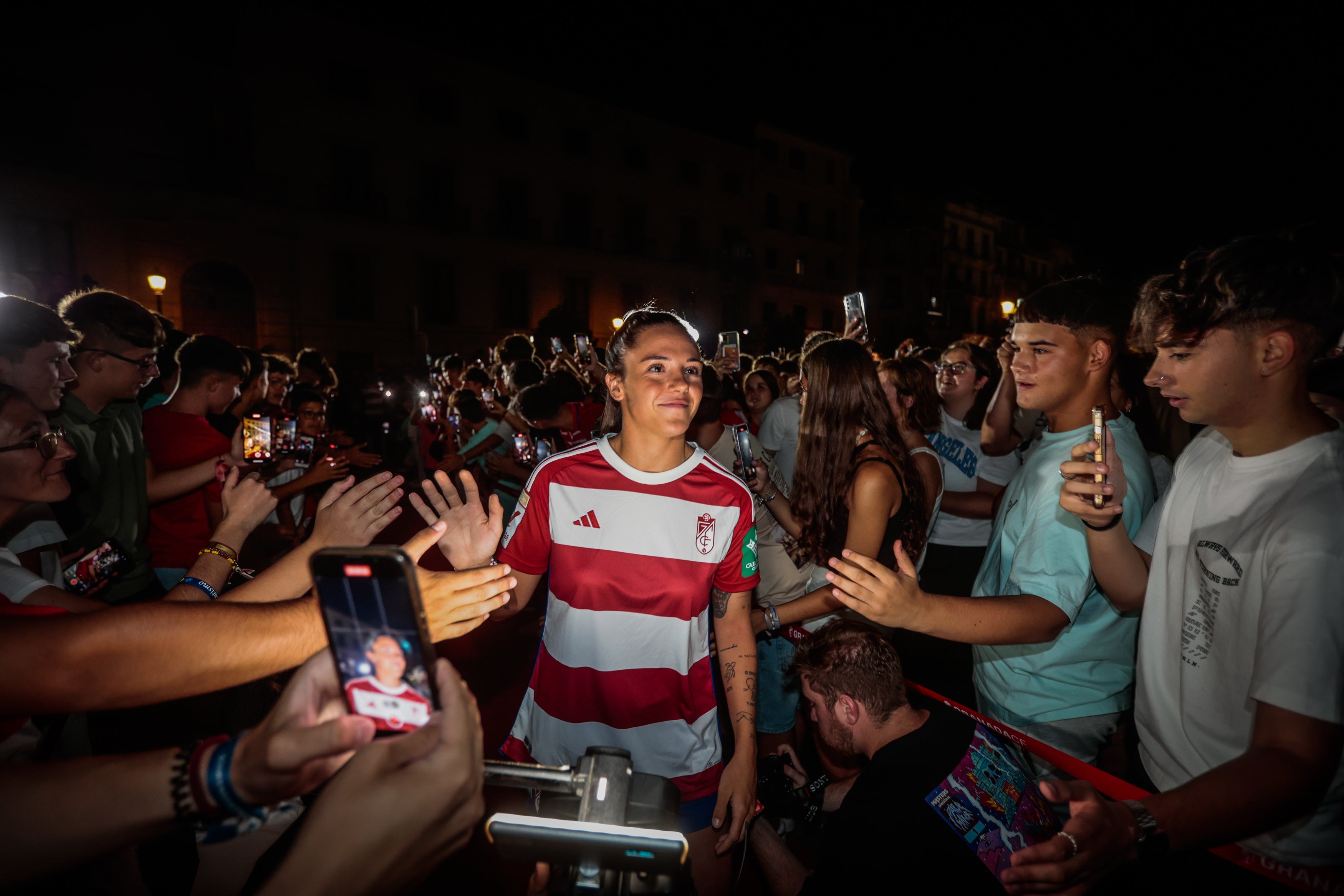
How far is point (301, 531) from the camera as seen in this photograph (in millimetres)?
5562

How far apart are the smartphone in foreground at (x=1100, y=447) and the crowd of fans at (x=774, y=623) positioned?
22mm

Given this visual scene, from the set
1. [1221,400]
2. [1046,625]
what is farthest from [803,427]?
[1221,400]

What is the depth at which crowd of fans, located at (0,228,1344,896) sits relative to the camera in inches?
45.3

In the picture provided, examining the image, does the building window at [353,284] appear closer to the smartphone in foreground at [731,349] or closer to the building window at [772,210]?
the smartphone in foreground at [731,349]

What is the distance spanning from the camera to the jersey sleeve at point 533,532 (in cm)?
227

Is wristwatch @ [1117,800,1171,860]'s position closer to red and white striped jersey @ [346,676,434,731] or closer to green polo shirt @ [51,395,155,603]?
red and white striped jersey @ [346,676,434,731]

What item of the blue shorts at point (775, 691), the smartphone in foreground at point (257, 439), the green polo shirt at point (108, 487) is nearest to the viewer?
the green polo shirt at point (108, 487)

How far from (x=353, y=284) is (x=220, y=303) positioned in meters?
4.03

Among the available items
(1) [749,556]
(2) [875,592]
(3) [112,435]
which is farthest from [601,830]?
(3) [112,435]

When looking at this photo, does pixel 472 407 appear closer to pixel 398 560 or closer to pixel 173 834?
pixel 173 834

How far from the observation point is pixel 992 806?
74.3 inches

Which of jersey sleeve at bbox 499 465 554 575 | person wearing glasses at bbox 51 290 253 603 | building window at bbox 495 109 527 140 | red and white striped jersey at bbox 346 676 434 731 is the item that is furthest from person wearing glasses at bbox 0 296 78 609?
building window at bbox 495 109 527 140

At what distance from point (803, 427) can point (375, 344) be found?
22679mm

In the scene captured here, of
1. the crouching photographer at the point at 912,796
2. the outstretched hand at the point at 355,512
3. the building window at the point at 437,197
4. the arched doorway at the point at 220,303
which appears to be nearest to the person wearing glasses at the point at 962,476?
the crouching photographer at the point at 912,796
